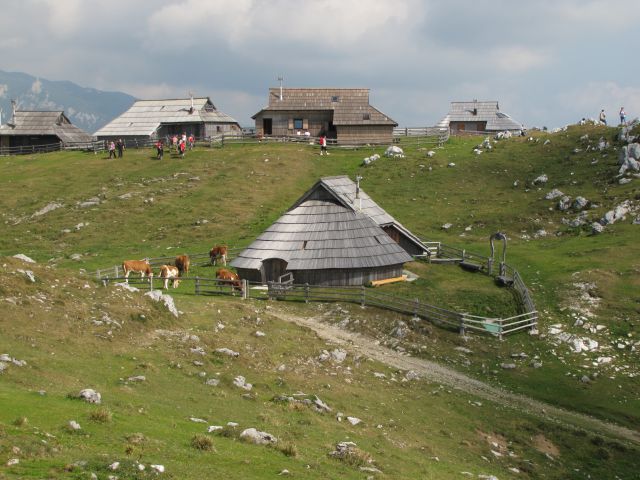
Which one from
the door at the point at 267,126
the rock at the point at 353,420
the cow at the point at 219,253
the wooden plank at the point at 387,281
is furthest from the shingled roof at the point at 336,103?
the rock at the point at 353,420

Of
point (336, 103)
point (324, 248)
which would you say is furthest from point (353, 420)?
point (336, 103)

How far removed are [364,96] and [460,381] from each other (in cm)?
5684

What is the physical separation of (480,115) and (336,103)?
80.6ft

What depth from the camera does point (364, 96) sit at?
268 feet

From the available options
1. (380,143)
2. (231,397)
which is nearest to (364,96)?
(380,143)

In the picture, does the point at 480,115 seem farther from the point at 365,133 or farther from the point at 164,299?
the point at 164,299

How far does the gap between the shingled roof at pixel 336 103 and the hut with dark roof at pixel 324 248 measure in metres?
37.6

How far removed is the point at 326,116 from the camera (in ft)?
267

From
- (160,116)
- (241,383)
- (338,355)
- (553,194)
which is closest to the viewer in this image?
(241,383)

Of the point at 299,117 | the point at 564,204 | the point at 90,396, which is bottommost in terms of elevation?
the point at 90,396

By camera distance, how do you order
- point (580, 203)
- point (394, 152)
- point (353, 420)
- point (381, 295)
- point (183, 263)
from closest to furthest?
1. point (353, 420)
2. point (381, 295)
3. point (183, 263)
4. point (580, 203)
5. point (394, 152)

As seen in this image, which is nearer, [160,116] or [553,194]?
[553,194]

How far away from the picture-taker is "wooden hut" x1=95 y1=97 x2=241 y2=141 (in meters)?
85.8

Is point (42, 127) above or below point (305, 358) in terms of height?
above
